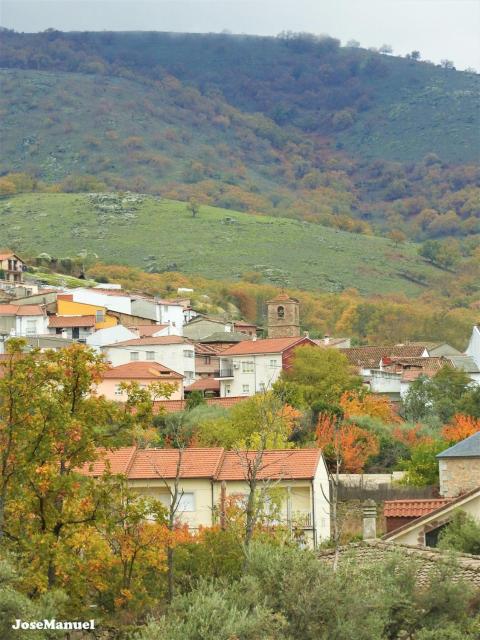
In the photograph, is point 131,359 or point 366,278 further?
point 366,278

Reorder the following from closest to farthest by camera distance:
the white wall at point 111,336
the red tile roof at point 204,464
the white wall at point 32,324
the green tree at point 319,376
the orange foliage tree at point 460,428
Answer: the red tile roof at point 204,464
the orange foliage tree at point 460,428
the green tree at point 319,376
the white wall at point 111,336
the white wall at point 32,324

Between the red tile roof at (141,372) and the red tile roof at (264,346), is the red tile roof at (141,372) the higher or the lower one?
the lower one

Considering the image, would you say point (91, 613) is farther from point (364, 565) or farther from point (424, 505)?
point (424, 505)

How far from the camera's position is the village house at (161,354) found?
260ft

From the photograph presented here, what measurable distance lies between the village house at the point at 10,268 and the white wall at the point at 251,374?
43.6m

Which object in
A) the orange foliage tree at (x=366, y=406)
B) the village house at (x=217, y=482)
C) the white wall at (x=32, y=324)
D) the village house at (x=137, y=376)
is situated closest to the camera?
the village house at (x=217, y=482)

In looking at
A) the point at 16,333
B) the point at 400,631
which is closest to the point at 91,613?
the point at 400,631

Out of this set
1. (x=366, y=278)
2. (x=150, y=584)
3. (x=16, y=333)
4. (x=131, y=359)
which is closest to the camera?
(x=150, y=584)

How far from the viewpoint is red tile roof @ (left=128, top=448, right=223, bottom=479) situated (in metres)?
40.4

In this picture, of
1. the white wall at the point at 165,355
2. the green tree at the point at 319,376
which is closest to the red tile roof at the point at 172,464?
the green tree at the point at 319,376

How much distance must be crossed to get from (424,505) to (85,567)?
12786 mm

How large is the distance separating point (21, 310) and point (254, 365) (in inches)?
788

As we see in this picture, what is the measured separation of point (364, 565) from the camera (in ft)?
85.8

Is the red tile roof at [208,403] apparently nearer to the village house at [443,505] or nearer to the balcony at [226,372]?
the balcony at [226,372]
